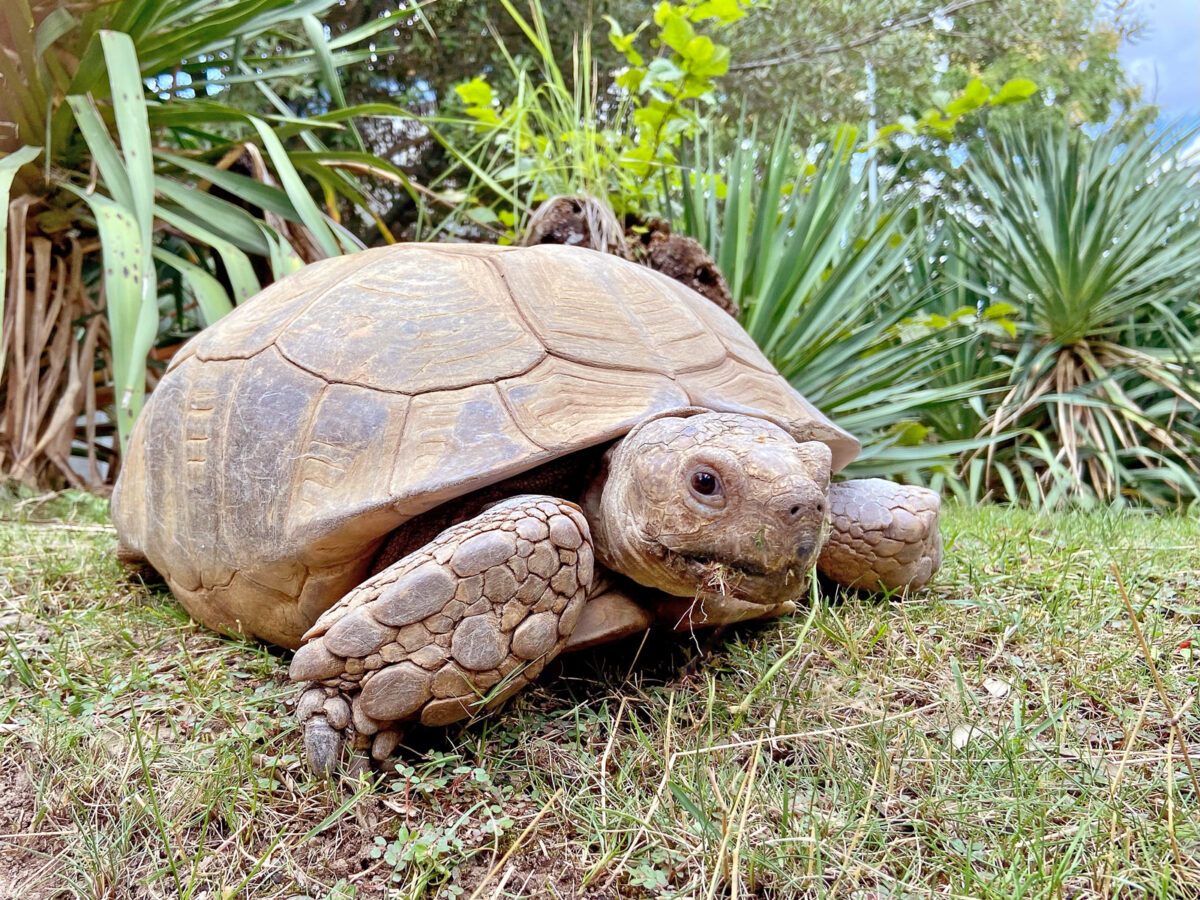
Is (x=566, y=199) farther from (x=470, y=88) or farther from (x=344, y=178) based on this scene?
(x=344, y=178)

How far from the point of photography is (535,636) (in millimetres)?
1463

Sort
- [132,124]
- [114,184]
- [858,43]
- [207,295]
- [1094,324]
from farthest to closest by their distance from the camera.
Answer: [858,43]
[1094,324]
[207,295]
[114,184]
[132,124]

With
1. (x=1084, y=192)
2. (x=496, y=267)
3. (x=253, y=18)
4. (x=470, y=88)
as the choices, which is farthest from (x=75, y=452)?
(x=1084, y=192)

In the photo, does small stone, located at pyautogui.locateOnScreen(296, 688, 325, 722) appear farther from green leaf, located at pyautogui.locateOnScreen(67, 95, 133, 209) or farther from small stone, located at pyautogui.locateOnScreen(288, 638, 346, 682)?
green leaf, located at pyautogui.locateOnScreen(67, 95, 133, 209)

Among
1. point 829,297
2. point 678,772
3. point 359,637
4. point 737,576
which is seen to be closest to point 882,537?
point 737,576

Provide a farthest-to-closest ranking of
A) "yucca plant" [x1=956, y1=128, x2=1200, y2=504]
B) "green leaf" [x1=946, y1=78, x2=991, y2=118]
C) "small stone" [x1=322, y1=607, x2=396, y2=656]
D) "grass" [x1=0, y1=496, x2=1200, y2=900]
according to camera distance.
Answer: "yucca plant" [x1=956, y1=128, x2=1200, y2=504] → "green leaf" [x1=946, y1=78, x2=991, y2=118] → "small stone" [x1=322, y1=607, x2=396, y2=656] → "grass" [x1=0, y1=496, x2=1200, y2=900]

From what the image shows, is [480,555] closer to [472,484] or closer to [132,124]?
[472,484]

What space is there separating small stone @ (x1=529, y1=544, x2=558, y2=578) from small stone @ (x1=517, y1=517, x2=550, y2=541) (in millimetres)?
18

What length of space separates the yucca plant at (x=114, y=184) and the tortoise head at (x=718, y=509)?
2291 mm

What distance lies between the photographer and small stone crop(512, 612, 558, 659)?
1.46 m

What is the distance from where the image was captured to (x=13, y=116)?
3609 millimetres

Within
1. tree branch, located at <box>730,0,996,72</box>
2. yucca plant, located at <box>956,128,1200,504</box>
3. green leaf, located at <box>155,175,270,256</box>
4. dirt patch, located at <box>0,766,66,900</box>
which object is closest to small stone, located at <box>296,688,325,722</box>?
dirt patch, located at <box>0,766,66,900</box>

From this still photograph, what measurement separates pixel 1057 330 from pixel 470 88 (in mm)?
3926

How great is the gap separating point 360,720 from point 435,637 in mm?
189
